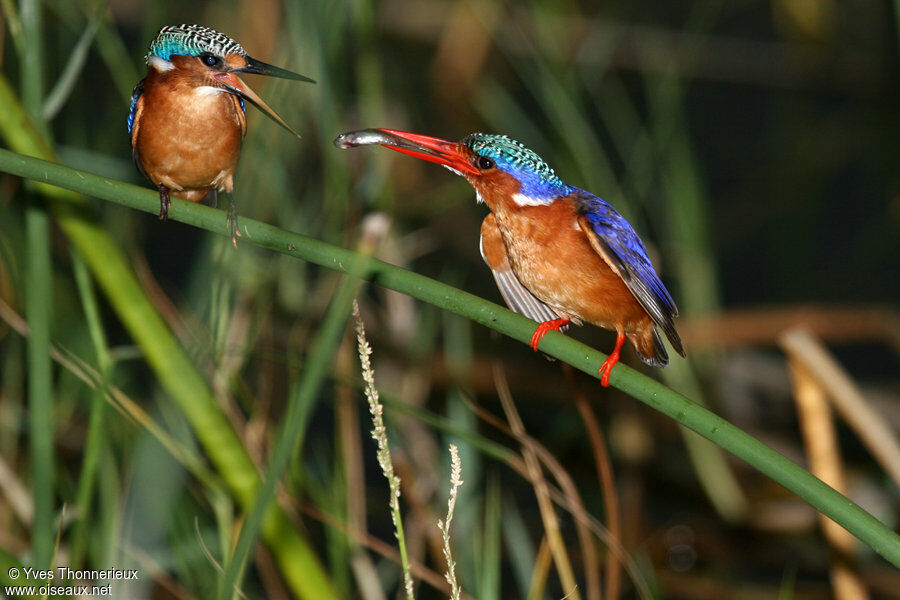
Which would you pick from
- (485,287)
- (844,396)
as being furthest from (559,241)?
(485,287)

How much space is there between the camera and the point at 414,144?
1.66 m

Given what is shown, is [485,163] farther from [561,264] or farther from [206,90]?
[206,90]

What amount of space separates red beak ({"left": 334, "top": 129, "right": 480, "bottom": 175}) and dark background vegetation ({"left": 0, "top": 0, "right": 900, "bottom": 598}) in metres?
0.28

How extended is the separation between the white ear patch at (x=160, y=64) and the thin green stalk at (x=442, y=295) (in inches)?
9.4

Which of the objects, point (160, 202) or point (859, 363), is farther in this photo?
point (859, 363)

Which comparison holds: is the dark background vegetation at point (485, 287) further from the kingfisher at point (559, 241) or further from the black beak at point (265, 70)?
the kingfisher at point (559, 241)

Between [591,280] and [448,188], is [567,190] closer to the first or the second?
[591,280]

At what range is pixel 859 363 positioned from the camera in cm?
449

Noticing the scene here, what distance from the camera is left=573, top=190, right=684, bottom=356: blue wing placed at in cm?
191

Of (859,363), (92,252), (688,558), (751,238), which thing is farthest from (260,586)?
(751,238)

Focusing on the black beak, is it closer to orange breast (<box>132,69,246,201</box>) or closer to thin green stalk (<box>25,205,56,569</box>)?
orange breast (<box>132,69,246,201</box>)

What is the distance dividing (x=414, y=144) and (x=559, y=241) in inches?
15.9

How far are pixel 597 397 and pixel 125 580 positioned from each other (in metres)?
2.26

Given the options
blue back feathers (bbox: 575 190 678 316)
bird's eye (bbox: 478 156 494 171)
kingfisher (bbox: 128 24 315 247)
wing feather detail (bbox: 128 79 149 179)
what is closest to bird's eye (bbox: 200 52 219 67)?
kingfisher (bbox: 128 24 315 247)
